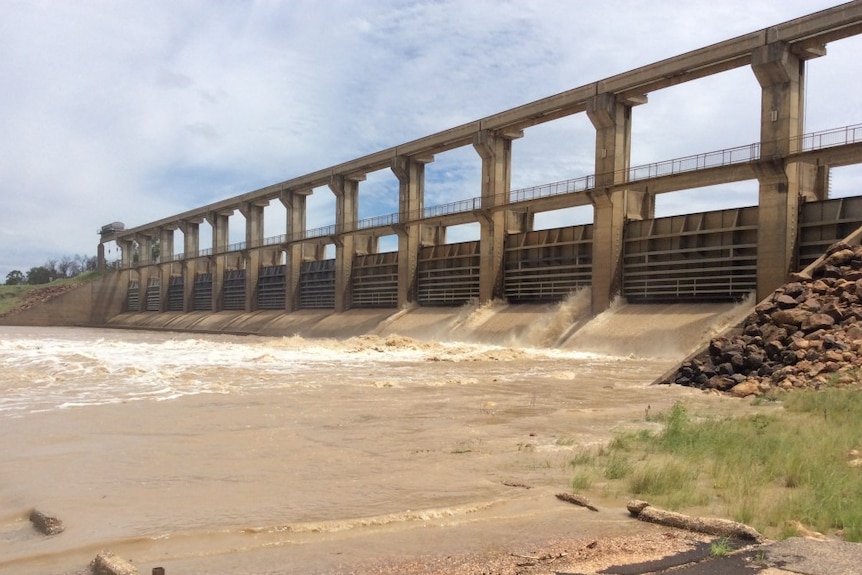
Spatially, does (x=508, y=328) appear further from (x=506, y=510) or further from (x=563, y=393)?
(x=506, y=510)

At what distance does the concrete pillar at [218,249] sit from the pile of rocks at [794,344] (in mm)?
51391

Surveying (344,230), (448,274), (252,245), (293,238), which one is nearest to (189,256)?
(252,245)

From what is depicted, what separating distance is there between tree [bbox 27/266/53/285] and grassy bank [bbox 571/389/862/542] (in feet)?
454

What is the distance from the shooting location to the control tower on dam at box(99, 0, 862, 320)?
23344mm

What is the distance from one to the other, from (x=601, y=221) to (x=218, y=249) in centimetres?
4098

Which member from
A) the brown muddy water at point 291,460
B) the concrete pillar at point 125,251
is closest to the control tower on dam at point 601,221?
the brown muddy water at point 291,460

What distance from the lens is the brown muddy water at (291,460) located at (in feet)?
14.3

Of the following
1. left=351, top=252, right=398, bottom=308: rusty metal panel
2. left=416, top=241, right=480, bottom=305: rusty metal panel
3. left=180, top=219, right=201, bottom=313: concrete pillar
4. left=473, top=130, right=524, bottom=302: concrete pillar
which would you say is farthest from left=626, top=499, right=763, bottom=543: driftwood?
left=180, top=219, right=201, bottom=313: concrete pillar

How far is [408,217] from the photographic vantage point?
41.4m

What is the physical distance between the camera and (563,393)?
44.1ft

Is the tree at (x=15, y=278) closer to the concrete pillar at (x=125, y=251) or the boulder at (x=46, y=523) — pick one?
the concrete pillar at (x=125, y=251)

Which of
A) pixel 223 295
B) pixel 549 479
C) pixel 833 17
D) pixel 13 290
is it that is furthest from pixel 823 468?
pixel 13 290

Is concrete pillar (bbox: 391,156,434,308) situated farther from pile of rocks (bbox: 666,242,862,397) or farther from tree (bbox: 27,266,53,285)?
tree (bbox: 27,266,53,285)

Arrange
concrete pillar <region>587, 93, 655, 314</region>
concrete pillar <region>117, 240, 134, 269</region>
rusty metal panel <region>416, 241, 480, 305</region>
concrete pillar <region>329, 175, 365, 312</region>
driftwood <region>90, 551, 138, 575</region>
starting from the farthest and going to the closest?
concrete pillar <region>117, 240, 134, 269</region> < concrete pillar <region>329, 175, 365, 312</region> < rusty metal panel <region>416, 241, 480, 305</region> < concrete pillar <region>587, 93, 655, 314</region> < driftwood <region>90, 551, 138, 575</region>
